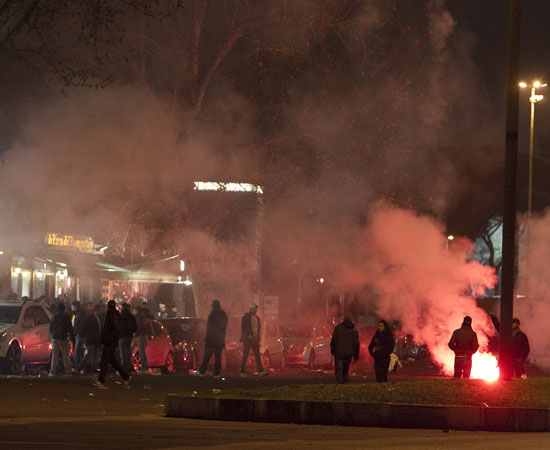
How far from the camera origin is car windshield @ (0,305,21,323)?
21.8 meters

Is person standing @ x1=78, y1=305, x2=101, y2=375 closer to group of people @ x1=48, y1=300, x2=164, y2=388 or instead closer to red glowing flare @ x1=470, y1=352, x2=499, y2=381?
group of people @ x1=48, y1=300, x2=164, y2=388

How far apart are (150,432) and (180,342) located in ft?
46.3

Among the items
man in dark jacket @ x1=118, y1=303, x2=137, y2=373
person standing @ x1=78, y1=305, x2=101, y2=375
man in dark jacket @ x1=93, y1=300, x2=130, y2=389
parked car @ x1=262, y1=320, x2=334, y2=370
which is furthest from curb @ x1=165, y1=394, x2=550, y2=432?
parked car @ x1=262, y1=320, x2=334, y2=370

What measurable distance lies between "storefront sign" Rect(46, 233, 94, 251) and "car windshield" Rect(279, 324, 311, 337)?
262 inches

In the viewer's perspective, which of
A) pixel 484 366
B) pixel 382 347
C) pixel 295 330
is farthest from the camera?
pixel 295 330

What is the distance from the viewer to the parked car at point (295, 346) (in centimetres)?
2753

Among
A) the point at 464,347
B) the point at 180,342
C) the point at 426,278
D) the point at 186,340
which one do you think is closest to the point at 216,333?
the point at 180,342

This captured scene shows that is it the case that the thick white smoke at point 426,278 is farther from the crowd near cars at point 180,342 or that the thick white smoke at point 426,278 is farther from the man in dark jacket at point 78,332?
the man in dark jacket at point 78,332

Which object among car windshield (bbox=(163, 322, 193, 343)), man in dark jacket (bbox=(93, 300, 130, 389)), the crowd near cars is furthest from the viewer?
car windshield (bbox=(163, 322, 193, 343))

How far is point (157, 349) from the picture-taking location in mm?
23703

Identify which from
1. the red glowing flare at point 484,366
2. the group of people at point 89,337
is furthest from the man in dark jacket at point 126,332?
the red glowing flare at point 484,366

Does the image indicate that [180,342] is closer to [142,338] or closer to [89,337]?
[142,338]

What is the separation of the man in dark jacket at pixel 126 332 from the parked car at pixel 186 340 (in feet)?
12.1

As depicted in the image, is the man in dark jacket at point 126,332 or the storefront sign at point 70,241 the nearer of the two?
the man in dark jacket at point 126,332
